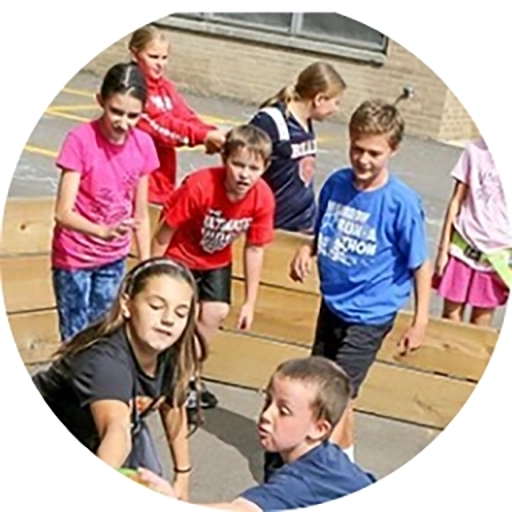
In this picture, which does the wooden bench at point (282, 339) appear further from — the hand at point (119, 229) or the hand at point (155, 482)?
the hand at point (155, 482)

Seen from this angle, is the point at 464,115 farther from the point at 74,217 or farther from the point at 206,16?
the point at 74,217

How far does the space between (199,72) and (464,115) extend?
33cm

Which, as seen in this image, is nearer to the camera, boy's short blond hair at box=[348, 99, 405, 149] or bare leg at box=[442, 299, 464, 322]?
boy's short blond hair at box=[348, 99, 405, 149]

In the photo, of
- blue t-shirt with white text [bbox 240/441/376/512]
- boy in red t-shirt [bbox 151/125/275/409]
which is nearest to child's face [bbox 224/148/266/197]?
boy in red t-shirt [bbox 151/125/275/409]

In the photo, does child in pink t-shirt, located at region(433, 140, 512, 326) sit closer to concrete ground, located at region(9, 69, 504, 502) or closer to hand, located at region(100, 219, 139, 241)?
concrete ground, located at region(9, 69, 504, 502)

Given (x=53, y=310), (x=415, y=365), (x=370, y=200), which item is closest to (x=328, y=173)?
(x=370, y=200)

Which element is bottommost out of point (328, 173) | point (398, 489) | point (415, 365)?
point (398, 489)

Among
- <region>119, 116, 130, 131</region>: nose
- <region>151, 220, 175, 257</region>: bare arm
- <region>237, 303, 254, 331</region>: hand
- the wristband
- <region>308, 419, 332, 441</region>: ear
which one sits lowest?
the wristband

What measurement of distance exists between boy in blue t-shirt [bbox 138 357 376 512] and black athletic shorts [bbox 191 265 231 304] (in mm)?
119

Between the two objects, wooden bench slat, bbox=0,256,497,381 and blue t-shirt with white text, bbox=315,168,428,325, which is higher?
blue t-shirt with white text, bbox=315,168,428,325

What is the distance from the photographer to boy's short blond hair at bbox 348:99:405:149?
1.41 m

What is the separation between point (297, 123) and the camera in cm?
144

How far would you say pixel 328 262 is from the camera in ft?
4.78

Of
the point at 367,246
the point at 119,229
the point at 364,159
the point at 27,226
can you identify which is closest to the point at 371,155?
the point at 364,159
